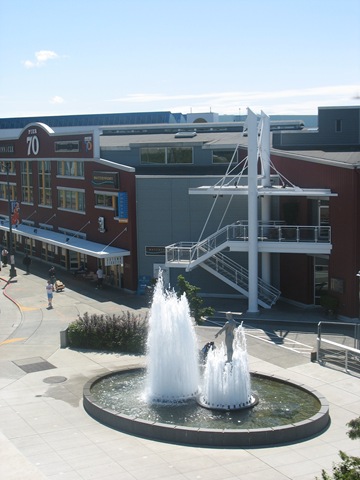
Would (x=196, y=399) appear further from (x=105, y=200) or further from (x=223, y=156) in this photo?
(x=105, y=200)

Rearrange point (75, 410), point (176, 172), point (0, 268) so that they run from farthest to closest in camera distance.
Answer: point (0, 268), point (176, 172), point (75, 410)

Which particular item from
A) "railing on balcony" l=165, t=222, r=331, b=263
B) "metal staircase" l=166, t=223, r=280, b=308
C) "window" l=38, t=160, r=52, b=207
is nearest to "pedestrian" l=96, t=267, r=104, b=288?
"railing on balcony" l=165, t=222, r=331, b=263

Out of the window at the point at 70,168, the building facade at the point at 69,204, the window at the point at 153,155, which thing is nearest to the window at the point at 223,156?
the window at the point at 153,155

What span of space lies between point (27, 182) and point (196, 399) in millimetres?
37644

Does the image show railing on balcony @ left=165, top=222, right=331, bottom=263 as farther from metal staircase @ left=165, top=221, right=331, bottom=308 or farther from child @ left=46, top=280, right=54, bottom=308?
child @ left=46, top=280, right=54, bottom=308

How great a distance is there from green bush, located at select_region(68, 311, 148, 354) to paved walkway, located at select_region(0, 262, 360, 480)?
545mm

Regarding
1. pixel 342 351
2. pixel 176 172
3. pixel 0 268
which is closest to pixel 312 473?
pixel 342 351

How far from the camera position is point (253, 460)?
1748 cm

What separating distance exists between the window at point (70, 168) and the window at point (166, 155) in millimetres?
4475

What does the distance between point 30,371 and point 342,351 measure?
428 inches

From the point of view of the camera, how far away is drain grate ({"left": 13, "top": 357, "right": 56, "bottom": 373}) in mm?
25648

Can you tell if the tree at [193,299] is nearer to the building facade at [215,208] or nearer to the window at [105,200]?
the building facade at [215,208]

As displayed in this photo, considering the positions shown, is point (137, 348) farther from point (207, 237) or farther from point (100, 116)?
point (100, 116)

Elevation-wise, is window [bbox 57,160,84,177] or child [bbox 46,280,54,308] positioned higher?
window [bbox 57,160,84,177]
